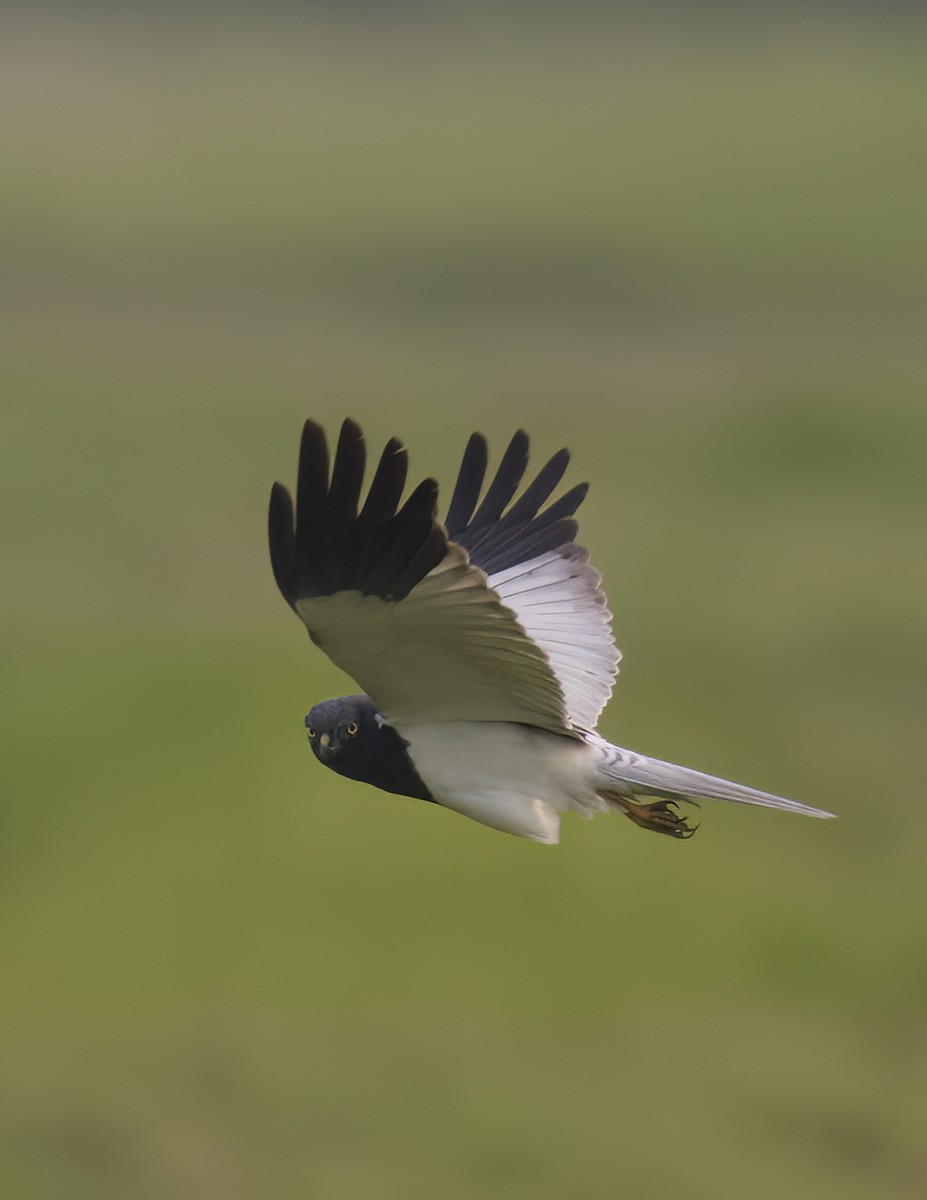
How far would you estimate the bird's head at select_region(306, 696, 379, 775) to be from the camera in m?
10.3

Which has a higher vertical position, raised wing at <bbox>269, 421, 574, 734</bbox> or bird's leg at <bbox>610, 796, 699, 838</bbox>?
raised wing at <bbox>269, 421, 574, 734</bbox>

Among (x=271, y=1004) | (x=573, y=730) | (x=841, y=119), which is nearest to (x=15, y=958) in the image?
(x=271, y=1004)

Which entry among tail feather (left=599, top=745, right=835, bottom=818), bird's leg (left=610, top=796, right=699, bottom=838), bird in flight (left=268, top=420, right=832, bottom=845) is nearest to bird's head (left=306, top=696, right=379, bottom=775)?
bird in flight (left=268, top=420, right=832, bottom=845)

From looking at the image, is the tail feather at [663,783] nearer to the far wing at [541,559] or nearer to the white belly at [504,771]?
the white belly at [504,771]

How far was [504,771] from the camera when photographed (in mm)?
10492

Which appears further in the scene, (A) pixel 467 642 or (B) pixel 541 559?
(B) pixel 541 559

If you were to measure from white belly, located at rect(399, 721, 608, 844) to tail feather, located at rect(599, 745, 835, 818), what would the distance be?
0.10m

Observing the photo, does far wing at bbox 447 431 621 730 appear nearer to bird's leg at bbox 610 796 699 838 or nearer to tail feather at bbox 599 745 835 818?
A: bird's leg at bbox 610 796 699 838

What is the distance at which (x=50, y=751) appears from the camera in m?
34.3

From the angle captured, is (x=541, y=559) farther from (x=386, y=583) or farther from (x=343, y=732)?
(x=386, y=583)

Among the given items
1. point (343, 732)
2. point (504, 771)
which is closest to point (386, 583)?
point (343, 732)

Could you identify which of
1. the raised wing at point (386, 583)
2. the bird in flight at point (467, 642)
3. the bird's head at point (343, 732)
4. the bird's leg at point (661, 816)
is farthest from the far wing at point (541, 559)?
the raised wing at point (386, 583)

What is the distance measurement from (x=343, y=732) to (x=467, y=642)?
3.43 ft

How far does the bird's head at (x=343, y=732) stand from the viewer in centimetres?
1034
